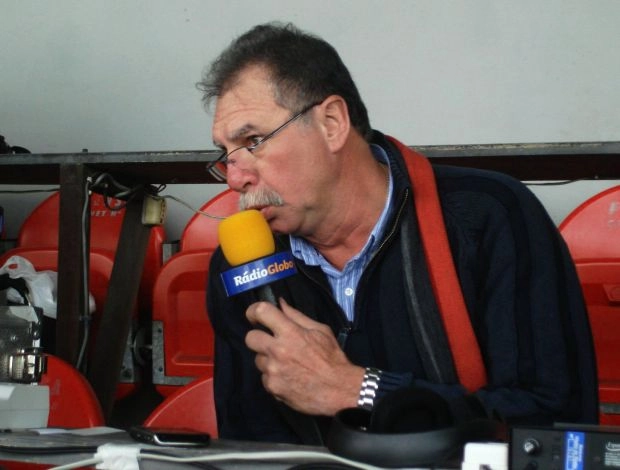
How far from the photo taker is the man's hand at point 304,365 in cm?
122

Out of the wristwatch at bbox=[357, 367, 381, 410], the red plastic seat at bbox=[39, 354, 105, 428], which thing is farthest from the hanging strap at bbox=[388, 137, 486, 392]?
the red plastic seat at bbox=[39, 354, 105, 428]

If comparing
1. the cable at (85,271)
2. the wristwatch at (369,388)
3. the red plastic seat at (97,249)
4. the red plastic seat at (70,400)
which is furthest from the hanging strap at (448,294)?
the red plastic seat at (97,249)

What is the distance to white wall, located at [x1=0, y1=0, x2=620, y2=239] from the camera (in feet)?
10.6

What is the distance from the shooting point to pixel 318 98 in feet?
4.65

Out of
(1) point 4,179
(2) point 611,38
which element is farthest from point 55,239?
(2) point 611,38

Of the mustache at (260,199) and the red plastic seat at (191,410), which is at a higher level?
the mustache at (260,199)

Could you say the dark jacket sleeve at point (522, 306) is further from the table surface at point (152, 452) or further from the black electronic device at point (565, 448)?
the black electronic device at point (565, 448)

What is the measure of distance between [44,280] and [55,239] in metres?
0.65

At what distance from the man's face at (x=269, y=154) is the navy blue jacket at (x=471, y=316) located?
12 centimetres

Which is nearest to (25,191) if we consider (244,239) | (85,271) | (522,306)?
(85,271)

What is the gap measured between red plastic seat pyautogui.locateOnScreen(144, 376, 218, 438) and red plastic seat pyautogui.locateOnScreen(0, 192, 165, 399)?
4.52 ft

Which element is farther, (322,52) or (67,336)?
(67,336)

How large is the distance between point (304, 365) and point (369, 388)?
0.09 m

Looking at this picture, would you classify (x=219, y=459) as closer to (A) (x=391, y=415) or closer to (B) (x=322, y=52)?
(A) (x=391, y=415)
